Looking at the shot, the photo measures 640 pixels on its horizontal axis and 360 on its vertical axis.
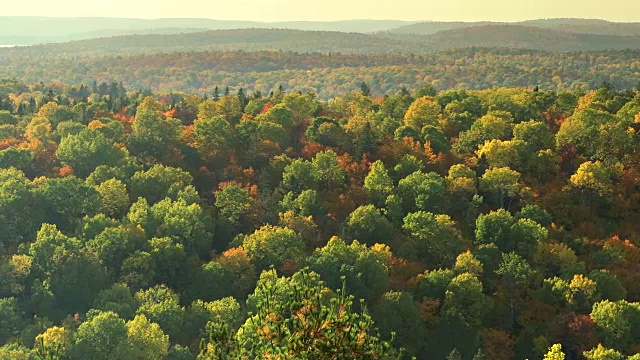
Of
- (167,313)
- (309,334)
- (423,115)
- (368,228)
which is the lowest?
(167,313)

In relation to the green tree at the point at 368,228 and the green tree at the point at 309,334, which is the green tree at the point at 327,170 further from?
the green tree at the point at 309,334

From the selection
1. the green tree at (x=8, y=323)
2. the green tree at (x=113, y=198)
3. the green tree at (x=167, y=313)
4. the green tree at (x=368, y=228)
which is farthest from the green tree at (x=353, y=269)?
the green tree at (x=8, y=323)

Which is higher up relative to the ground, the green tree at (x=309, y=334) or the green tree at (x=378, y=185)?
the green tree at (x=309, y=334)

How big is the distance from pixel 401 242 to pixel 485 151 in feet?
98.9

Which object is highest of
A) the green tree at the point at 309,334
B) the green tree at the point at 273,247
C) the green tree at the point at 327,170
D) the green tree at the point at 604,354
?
the green tree at the point at 309,334

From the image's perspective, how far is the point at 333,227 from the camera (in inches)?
4429

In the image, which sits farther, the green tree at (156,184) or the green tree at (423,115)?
the green tree at (423,115)

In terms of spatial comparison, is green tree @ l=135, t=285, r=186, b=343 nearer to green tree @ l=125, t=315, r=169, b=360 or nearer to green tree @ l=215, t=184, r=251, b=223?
green tree @ l=125, t=315, r=169, b=360

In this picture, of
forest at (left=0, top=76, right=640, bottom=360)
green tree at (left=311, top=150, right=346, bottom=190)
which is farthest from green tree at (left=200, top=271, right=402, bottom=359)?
green tree at (left=311, top=150, right=346, bottom=190)

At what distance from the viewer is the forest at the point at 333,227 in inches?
3310

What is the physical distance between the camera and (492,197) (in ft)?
394

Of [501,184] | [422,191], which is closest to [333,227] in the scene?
[422,191]

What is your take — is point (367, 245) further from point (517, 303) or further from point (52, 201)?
point (52, 201)

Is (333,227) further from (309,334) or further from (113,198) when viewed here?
(309,334)
